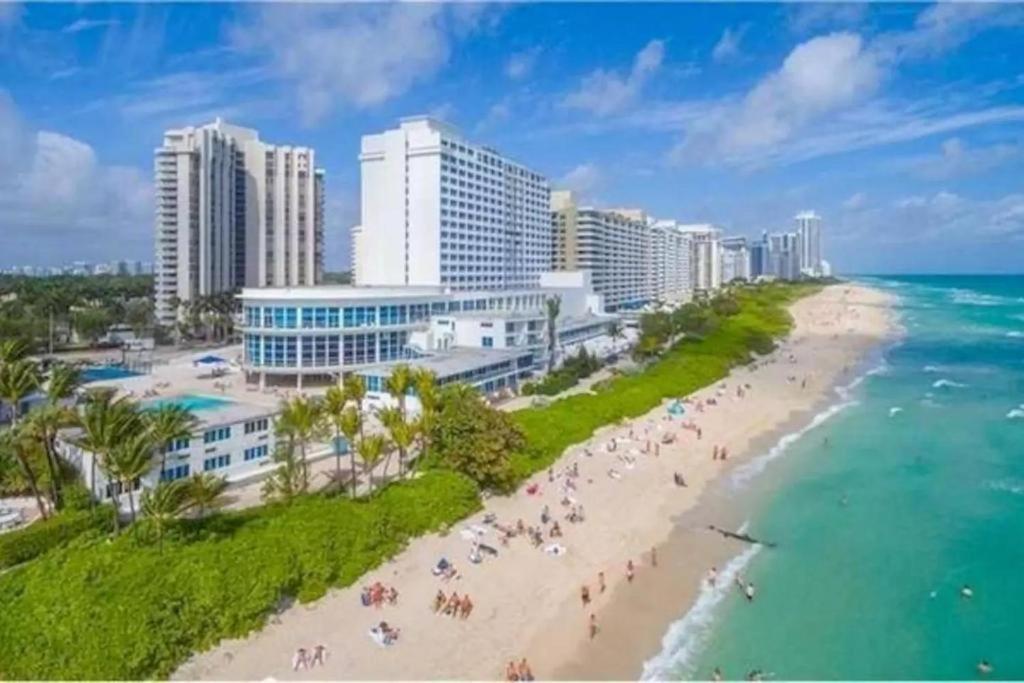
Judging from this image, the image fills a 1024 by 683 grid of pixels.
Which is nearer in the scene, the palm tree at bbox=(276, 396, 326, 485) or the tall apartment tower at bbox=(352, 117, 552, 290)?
the palm tree at bbox=(276, 396, 326, 485)

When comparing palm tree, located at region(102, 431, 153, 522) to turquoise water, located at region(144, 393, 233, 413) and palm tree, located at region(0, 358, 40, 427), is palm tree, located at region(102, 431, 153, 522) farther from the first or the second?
turquoise water, located at region(144, 393, 233, 413)

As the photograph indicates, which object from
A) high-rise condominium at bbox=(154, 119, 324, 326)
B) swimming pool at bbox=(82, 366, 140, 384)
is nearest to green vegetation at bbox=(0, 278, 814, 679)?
swimming pool at bbox=(82, 366, 140, 384)

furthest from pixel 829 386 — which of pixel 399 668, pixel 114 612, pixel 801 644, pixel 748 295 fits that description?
pixel 748 295

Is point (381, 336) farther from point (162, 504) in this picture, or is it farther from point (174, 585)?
point (174, 585)

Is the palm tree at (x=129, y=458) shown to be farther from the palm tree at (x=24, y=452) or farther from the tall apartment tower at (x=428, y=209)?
the tall apartment tower at (x=428, y=209)

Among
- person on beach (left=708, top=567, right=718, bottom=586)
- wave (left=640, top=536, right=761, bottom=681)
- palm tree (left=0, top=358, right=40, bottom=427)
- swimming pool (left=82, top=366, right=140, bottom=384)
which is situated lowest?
wave (left=640, top=536, right=761, bottom=681)

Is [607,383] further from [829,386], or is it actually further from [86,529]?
[86,529]
